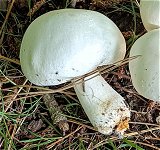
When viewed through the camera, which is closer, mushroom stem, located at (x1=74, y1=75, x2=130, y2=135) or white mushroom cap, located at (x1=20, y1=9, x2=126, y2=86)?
white mushroom cap, located at (x1=20, y1=9, x2=126, y2=86)

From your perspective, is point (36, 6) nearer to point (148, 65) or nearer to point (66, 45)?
point (66, 45)

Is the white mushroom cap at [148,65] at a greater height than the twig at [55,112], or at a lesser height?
greater

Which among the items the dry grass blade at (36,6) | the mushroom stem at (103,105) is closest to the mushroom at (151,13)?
the mushroom stem at (103,105)

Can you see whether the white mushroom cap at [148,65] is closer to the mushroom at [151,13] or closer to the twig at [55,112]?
the mushroom at [151,13]

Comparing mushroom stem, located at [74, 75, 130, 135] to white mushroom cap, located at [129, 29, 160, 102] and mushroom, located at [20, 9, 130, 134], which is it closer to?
mushroom, located at [20, 9, 130, 134]

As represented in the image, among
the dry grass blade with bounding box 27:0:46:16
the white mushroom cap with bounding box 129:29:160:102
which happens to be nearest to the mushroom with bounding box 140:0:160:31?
the white mushroom cap with bounding box 129:29:160:102

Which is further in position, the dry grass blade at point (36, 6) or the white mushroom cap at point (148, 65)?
the dry grass blade at point (36, 6)
